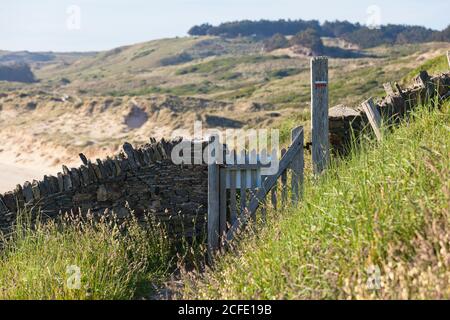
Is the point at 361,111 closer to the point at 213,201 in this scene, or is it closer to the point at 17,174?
the point at 213,201

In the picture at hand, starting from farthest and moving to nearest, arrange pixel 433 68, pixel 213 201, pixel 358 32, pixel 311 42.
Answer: pixel 358 32 → pixel 311 42 → pixel 433 68 → pixel 213 201

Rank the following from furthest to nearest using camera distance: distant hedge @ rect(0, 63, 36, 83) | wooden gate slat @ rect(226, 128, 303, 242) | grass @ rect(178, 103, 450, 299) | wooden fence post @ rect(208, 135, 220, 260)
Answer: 1. distant hedge @ rect(0, 63, 36, 83)
2. wooden fence post @ rect(208, 135, 220, 260)
3. wooden gate slat @ rect(226, 128, 303, 242)
4. grass @ rect(178, 103, 450, 299)

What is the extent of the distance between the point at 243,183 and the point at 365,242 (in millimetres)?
3423

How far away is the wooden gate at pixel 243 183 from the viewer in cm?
768

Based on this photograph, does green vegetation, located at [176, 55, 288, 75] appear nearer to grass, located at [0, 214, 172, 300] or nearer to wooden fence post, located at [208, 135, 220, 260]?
wooden fence post, located at [208, 135, 220, 260]

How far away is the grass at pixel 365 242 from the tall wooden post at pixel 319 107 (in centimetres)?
200

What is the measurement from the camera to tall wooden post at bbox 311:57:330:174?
7824 mm

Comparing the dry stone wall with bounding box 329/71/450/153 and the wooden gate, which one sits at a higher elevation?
the dry stone wall with bounding box 329/71/450/153

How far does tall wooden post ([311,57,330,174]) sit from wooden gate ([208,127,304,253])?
19 centimetres

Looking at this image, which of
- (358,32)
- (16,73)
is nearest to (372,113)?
(16,73)

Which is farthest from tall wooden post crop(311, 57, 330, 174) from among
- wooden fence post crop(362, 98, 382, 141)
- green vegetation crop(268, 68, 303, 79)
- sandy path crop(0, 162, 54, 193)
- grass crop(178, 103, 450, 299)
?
green vegetation crop(268, 68, 303, 79)

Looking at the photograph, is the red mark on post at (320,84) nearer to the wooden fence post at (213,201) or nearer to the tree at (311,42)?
the wooden fence post at (213,201)

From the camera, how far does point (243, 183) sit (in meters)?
7.86

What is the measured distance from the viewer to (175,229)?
26.9 feet
